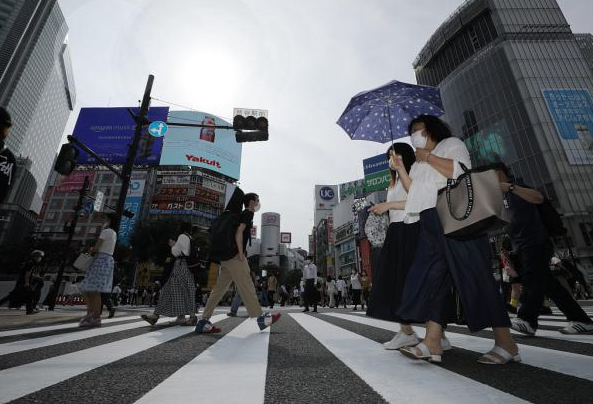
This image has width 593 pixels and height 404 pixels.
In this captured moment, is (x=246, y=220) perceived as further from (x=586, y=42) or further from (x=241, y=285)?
(x=586, y=42)

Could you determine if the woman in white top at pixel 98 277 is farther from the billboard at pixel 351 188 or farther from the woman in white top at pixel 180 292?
the billboard at pixel 351 188

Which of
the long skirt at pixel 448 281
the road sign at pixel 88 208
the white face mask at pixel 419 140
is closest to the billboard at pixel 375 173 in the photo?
the road sign at pixel 88 208

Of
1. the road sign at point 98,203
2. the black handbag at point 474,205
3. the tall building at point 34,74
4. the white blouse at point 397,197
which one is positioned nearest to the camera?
the black handbag at point 474,205

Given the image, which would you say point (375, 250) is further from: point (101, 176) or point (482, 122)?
point (101, 176)

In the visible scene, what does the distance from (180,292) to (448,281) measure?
3574mm

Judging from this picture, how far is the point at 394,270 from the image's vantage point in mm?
2225

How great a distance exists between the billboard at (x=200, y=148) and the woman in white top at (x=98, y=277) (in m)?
44.1

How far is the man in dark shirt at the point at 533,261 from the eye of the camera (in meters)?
2.68

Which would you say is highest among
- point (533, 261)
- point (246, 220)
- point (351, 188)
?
point (351, 188)

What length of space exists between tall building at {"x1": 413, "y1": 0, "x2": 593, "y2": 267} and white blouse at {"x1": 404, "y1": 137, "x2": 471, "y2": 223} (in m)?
35.3

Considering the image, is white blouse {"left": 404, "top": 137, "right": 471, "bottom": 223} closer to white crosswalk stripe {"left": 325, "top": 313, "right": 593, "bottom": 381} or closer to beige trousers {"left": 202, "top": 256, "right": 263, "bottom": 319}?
white crosswalk stripe {"left": 325, "top": 313, "right": 593, "bottom": 381}

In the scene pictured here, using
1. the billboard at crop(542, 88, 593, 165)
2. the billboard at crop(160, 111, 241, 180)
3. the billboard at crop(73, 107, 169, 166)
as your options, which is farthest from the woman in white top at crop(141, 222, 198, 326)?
the billboard at crop(160, 111, 241, 180)

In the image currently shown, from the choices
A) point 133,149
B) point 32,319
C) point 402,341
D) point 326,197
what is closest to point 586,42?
point 326,197

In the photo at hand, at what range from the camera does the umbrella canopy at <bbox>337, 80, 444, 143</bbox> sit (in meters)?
3.97
